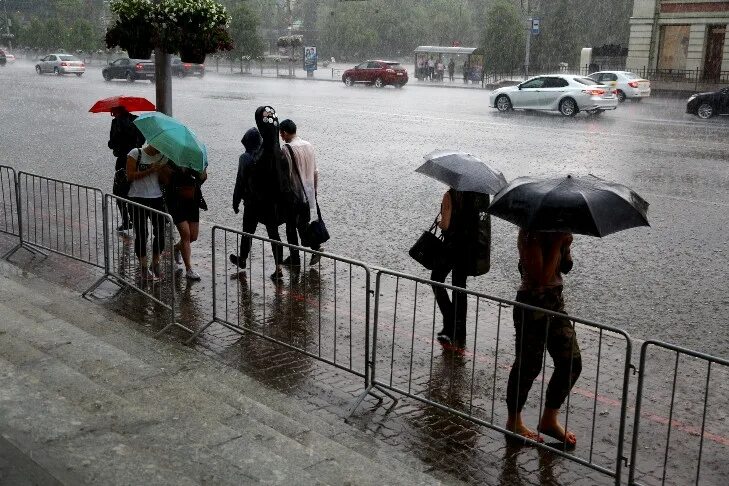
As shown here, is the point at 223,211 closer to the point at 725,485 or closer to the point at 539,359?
the point at 539,359

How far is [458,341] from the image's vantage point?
23.2 ft

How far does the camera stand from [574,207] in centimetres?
510

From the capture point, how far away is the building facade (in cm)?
4338

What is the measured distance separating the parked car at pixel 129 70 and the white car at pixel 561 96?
1000 inches

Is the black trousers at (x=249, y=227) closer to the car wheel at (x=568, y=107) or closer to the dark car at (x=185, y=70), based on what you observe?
the car wheel at (x=568, y=107)

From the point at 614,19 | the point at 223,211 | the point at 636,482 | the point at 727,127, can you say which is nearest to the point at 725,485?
the point at 636,482

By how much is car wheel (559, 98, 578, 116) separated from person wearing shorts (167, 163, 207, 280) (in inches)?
858

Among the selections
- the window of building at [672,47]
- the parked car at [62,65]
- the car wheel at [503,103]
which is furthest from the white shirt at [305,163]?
the parked car at [62,65]

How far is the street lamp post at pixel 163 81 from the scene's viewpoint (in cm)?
949

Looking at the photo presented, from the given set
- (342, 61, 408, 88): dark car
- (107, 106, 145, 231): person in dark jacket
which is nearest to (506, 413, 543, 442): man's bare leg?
(107, 106, 145, 231): person in dark jacket

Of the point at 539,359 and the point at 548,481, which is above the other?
the point at 539,359

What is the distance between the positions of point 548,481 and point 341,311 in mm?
3307

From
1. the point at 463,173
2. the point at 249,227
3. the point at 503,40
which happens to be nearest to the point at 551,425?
the point at 463,173

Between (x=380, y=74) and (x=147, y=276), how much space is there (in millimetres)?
40495
